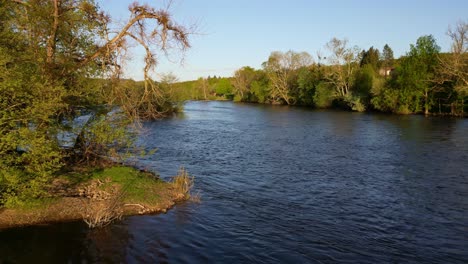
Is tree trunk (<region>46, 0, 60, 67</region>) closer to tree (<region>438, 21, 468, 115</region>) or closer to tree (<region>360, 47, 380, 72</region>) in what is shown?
tree (<region>438, 21, 468, 115</region>)

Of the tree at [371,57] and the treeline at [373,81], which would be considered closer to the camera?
the treeline at [373,81]

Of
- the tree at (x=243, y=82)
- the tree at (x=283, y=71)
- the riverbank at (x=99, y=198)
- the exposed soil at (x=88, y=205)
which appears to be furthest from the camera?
the tree at (x=243, y=82)

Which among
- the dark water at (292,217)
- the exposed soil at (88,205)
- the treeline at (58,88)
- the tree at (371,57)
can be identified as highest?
the tree at (371,57)

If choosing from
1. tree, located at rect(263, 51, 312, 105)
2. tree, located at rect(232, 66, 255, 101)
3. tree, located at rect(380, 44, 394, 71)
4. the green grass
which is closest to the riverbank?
the green grass

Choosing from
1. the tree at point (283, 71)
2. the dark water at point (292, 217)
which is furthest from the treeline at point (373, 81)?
the dark water at point (292, 217)

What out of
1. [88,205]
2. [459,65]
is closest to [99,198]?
[88,205]

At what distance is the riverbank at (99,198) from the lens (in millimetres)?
12453

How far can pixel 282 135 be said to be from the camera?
3891 cm

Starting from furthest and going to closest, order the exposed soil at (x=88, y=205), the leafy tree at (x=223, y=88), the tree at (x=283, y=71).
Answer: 1. the leafy tree at (x=223, y=88)
2. the tree at (x=283, y=71)
3. the exposed soil at (x=88, y=205)

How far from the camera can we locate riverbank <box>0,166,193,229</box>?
12453 mm

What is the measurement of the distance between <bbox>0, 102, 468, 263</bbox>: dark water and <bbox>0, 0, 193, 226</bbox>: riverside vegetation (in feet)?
3.55

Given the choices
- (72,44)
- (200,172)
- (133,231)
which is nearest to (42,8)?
(72,44)

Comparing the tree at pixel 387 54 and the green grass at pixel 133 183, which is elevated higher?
the tree at pixel 387 54

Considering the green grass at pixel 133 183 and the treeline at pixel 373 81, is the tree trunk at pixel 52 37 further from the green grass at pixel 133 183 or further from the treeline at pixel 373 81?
the treeline at pixel 373 81
